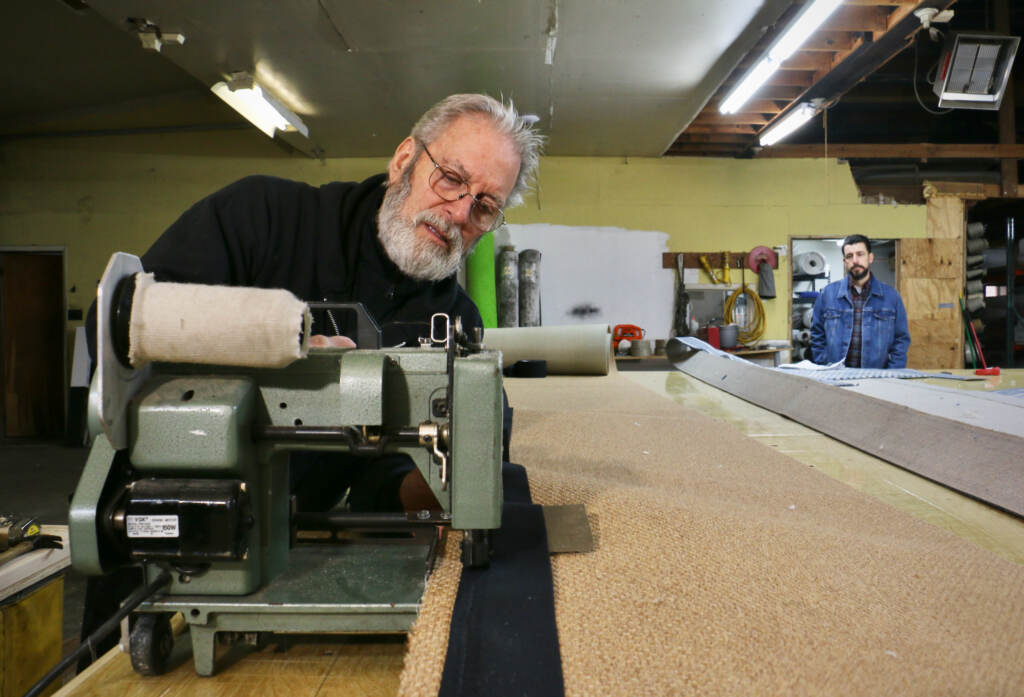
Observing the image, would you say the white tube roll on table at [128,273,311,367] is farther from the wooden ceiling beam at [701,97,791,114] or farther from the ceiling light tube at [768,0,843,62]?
the wooden ceiling beam at [701,97,791,114]

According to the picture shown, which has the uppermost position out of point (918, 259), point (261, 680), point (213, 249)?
point (918, 259)

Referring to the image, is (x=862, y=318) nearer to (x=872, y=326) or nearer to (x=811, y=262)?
(x=872, y=326)

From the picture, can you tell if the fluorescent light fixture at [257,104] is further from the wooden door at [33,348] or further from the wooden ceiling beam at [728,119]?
the wooden ceiling beam at [728,119]

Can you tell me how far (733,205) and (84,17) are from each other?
5.68 m

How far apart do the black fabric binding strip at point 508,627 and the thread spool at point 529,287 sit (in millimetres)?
4742

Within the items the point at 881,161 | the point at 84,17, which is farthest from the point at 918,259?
the point at 84,17

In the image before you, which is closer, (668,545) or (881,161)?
(668,545)

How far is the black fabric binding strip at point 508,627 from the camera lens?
19.7 inches

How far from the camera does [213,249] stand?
1.24 meters

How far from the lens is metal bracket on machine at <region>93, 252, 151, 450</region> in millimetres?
516

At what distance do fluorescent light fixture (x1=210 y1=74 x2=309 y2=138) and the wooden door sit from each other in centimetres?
318

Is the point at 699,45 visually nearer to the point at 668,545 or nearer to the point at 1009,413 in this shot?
the point at 1009,413

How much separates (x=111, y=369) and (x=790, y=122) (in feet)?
17.6

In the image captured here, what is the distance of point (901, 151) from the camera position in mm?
5617
